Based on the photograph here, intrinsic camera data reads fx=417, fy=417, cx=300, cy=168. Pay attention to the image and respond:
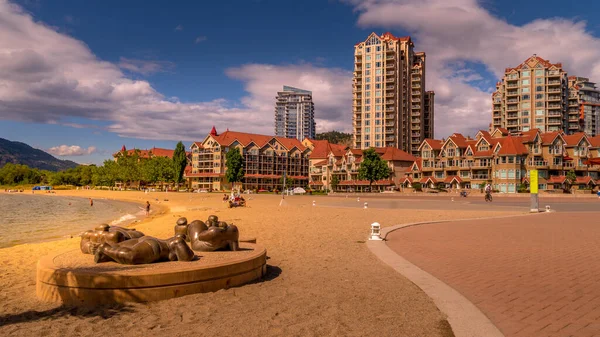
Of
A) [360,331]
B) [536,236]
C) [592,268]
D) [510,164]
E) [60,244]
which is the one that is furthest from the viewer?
[510,164]

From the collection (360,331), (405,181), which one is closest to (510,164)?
(405,181)

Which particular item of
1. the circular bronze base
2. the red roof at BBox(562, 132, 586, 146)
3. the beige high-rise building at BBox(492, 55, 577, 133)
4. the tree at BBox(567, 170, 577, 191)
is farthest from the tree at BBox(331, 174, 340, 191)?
the circular bronze base

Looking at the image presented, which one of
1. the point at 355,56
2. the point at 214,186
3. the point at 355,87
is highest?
the point at 355,56

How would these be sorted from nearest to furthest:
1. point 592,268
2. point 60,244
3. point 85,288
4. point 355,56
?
point 85,288 → point 592,268 → point 60,244 → point 355,56

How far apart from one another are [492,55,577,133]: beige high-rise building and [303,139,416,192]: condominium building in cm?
3462

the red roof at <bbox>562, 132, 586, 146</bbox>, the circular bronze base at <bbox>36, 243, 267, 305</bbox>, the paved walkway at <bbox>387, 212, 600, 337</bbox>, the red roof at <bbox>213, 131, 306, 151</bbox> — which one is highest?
the red roof at <bbox>213, 131, 306, 151</bbox>

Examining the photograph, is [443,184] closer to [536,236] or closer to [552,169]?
[552,169]

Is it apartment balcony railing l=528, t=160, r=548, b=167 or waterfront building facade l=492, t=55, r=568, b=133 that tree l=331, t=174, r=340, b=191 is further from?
waterfront building facade l=492, t=55, r=568, b=133

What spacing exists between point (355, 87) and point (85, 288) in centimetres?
12134

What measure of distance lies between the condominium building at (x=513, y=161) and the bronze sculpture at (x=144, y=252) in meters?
80.7

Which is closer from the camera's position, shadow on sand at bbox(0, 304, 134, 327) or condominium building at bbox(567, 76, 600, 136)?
shadow on sand at bbox(0, 304, 134, 327)

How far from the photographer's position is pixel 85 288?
6.63 metres

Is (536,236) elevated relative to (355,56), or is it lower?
lower

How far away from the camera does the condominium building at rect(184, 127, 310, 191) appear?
114 metres
